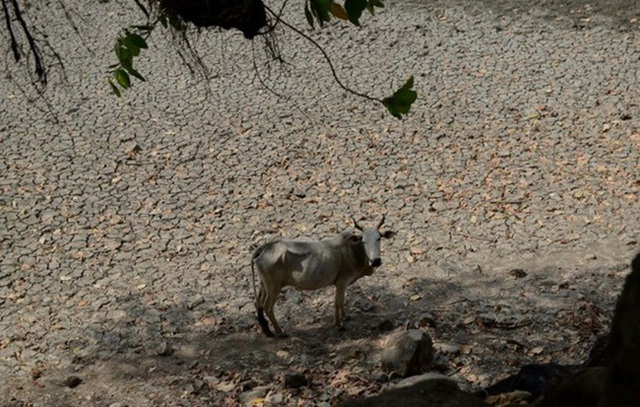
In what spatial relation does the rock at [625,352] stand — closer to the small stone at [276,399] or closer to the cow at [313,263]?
the small stone at [276,399]

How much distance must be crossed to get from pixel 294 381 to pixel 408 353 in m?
0.81

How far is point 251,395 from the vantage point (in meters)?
7.56

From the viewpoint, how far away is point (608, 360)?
423 centimetres

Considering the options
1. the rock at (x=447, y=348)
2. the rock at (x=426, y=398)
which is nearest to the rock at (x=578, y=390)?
the rock at (x=426, y=398)

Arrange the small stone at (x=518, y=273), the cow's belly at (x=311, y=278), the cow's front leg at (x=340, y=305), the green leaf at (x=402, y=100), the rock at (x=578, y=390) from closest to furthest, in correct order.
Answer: the rock at (x=578, y=390) → the green leaf at (x=402, y=100) → the cow's belly at (x=311, y=278) → the cow's front leg at (x=340, y=305) → the small stone at (x=518, y=273)

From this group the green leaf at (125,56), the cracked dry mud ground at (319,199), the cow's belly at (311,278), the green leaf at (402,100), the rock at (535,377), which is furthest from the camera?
the cracked dry mud ground at (319,199)

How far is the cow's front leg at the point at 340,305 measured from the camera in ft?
27.0

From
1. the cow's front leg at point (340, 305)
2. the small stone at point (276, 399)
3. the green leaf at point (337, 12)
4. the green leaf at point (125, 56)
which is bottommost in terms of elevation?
the small stone at point (276, 399)

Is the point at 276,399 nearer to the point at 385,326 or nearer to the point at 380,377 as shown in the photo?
the point at 380,377

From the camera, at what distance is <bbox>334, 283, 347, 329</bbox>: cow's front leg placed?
27.0 ft

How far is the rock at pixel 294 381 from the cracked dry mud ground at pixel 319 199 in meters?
0.06

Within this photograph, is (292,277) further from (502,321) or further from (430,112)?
(430,112)

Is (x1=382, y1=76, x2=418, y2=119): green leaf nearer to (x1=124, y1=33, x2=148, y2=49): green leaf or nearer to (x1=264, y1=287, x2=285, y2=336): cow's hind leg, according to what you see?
(x1=124, y1=33, x2=148, y2=49): green leaf

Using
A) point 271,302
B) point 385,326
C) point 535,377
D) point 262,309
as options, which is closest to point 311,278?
point 271,302
